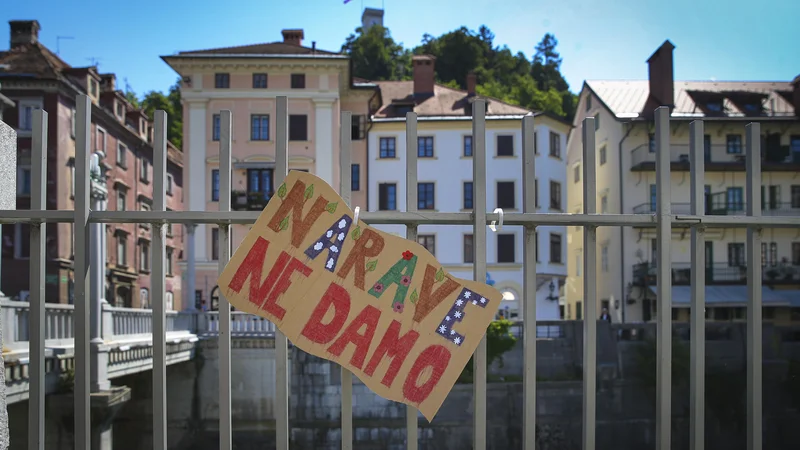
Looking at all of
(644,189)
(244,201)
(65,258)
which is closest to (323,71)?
(244,201)

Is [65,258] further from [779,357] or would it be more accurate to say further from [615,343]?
[779,357]

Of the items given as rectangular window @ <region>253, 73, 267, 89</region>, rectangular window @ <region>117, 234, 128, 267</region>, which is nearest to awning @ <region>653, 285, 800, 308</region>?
rectangular window @ <region>253, 73, 267, 89</region>

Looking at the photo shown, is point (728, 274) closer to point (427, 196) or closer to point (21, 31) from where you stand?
point (427, 196)

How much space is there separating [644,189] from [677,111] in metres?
4.68

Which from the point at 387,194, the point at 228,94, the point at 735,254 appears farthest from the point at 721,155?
the point at 228,94

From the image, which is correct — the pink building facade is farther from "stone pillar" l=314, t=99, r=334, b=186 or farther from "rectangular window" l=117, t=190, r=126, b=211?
"rectangular window" l=117, t=190, r=126, b=211

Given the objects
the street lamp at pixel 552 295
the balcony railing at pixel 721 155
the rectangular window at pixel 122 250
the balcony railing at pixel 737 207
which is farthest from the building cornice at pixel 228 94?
the balcony railing at pixel 737 207

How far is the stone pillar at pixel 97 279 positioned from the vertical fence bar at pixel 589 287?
986cm

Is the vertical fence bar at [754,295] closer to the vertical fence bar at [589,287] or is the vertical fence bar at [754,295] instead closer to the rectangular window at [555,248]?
the vertical fence bar at [589,287]

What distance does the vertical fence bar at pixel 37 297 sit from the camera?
11.5 ft

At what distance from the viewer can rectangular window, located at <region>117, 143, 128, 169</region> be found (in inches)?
1469

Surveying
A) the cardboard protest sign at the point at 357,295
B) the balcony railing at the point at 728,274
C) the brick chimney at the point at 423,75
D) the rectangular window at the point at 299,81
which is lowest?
the balcony railing at the point at 728,274

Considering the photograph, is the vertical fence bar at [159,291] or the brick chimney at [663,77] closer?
the vertical fence bar at [159,291]

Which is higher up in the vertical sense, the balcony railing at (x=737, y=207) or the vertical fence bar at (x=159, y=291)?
the balcony railing at (x=737, y=207)
